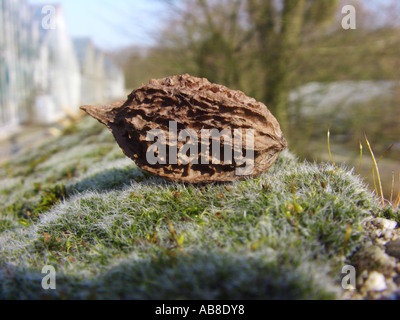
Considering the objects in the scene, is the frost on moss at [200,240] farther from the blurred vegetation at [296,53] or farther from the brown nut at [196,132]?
the blurred vegetation at [296,53]

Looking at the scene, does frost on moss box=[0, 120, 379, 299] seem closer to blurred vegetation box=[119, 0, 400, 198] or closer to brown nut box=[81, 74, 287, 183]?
brown nut box=[81, 74, 287, 183]

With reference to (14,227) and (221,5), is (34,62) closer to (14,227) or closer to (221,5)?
(221,5)

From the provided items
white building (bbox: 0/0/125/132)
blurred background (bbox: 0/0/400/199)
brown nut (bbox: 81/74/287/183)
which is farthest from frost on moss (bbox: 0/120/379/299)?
white building (bbox: 0/0/125/132)

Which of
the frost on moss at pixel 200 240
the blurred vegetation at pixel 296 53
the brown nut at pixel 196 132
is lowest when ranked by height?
the frost on moss at pixel 200 240

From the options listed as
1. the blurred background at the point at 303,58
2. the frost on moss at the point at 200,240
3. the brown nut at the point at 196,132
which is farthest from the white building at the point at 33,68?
the frost on moss at the point at 200,240
